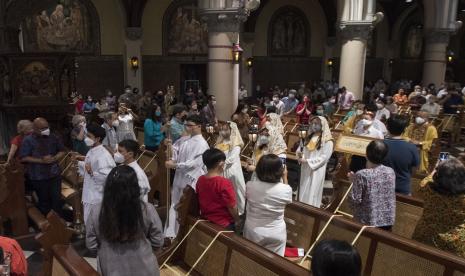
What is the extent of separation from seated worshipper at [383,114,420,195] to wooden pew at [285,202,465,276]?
1244 mm

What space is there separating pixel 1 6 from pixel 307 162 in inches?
292

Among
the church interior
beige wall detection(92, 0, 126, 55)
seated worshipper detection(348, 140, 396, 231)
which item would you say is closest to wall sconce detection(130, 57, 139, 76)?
the church interior

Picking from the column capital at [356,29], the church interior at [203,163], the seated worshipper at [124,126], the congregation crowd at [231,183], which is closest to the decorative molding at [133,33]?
the church interior at [203,163]

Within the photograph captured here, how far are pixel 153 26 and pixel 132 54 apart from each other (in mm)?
1777

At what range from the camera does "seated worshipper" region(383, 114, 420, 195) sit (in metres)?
4.93

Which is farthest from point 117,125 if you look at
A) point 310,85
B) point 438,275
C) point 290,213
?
point 310,85

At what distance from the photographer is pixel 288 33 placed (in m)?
23.7

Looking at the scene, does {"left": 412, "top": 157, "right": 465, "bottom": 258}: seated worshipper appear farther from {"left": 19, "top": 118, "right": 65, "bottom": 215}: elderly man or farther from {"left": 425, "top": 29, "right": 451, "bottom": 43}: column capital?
{"left": 425, "top": 29, "right": 451, "bottom": 43}: column capital

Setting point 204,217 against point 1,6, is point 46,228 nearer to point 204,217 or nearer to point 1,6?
point 204,217

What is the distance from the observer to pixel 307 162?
21.2 feet

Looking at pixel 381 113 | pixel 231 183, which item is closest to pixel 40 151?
pixel 231 183

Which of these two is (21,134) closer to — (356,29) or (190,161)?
(190,161)

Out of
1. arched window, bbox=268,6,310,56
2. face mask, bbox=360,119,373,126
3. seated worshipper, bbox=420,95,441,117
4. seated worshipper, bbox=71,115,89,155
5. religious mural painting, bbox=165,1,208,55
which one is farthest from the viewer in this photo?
arched window, bbox=268,6,310,56

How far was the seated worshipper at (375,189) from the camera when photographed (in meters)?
3.95
